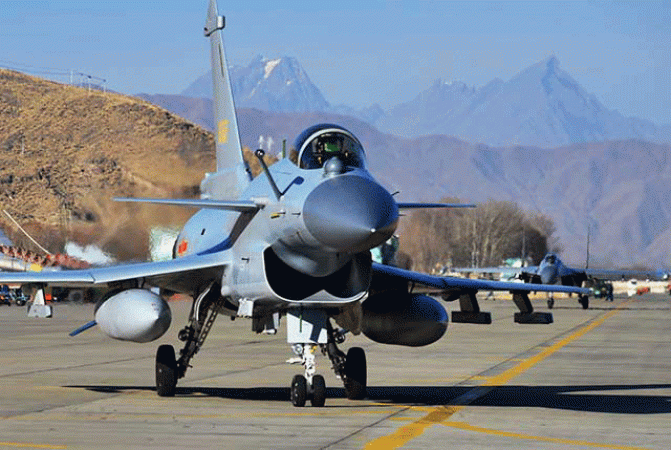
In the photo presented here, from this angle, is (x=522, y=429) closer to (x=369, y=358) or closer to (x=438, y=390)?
(x=438, y=390)

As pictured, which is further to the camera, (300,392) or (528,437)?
(300,392)

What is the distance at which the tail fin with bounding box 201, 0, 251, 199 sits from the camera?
2022cm

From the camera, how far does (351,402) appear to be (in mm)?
17875

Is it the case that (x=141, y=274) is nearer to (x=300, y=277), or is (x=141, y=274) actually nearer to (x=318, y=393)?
(x=300, y=277)

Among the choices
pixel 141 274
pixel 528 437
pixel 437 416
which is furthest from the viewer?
pixel 141 274

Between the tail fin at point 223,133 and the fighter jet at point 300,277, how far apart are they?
7cm

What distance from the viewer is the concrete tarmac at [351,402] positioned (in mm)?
13828

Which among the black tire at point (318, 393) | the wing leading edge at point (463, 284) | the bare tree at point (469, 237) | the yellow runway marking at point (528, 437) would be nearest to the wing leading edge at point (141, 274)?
the black tire at point (318, 393)

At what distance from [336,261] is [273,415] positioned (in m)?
1.88

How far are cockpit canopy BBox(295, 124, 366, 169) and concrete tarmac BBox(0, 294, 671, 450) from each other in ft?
9.44

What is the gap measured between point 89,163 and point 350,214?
71.2 m

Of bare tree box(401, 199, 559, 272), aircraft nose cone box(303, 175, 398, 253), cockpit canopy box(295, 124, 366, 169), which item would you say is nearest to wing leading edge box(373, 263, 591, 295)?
cockpit canopy box(295, 124, 366, 169)

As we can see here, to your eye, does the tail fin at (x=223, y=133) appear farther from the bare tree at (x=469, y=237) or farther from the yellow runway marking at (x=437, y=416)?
the bare tree at (x=469, y=237)

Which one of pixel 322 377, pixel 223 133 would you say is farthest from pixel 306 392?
pixel 223 133
